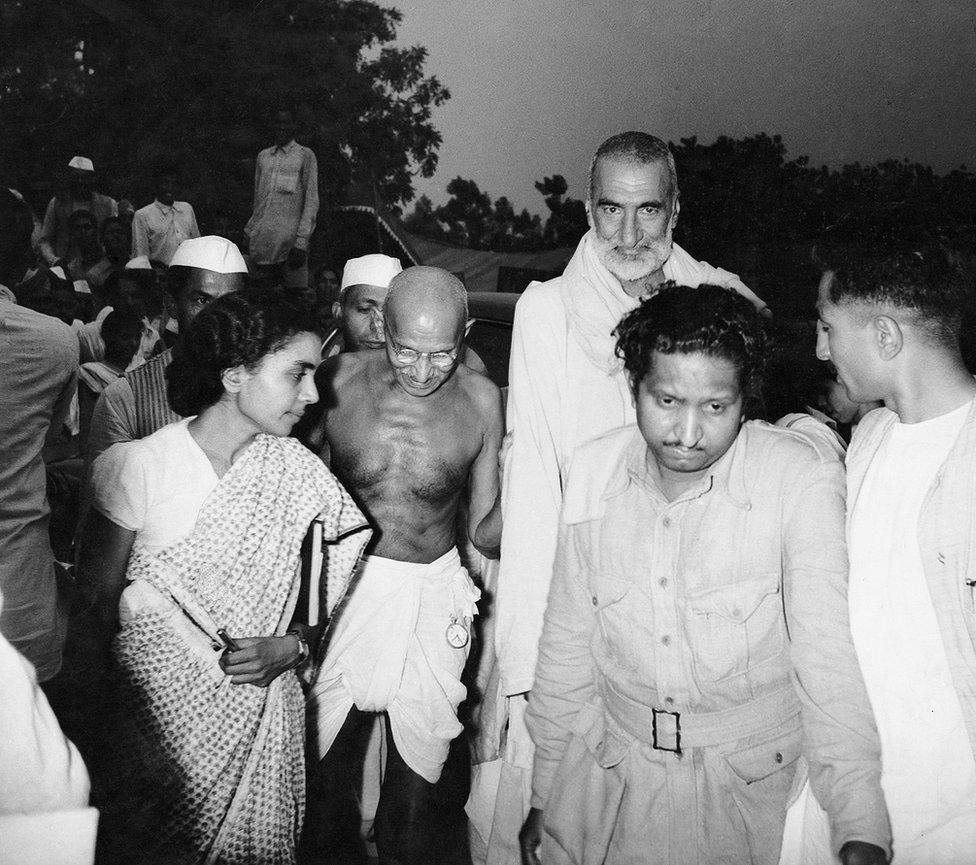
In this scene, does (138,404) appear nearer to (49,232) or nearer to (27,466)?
(27,466)

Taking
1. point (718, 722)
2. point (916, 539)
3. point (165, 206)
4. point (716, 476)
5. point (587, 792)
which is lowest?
→ point (587, 792)

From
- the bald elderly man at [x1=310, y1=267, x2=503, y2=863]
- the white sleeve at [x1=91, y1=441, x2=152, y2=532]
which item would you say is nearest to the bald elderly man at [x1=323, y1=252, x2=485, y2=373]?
the bald elderly man at [x1=310, y1=267, x2=503, y2=863]

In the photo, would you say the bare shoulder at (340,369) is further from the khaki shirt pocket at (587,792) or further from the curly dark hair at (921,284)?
the curly dark hair at (921,284)

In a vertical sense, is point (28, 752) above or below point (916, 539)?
below

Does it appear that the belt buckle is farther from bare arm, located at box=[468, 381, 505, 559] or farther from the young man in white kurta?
bare arm, located at box=[468, 381, 505, 559]

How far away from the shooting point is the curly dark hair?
2102 millimetres

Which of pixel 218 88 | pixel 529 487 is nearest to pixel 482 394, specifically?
pixel 529 487

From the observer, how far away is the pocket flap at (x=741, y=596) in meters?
2.04

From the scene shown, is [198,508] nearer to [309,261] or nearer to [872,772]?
[872,772]

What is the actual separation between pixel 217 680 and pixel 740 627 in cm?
152

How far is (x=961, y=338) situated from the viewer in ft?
7.09

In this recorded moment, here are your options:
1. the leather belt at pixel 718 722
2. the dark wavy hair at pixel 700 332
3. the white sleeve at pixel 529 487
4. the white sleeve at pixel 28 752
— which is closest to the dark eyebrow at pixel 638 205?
the white sleeve at pixel 529 487

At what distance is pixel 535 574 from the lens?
9.62ft

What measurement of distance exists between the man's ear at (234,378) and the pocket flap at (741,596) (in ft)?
5.01
